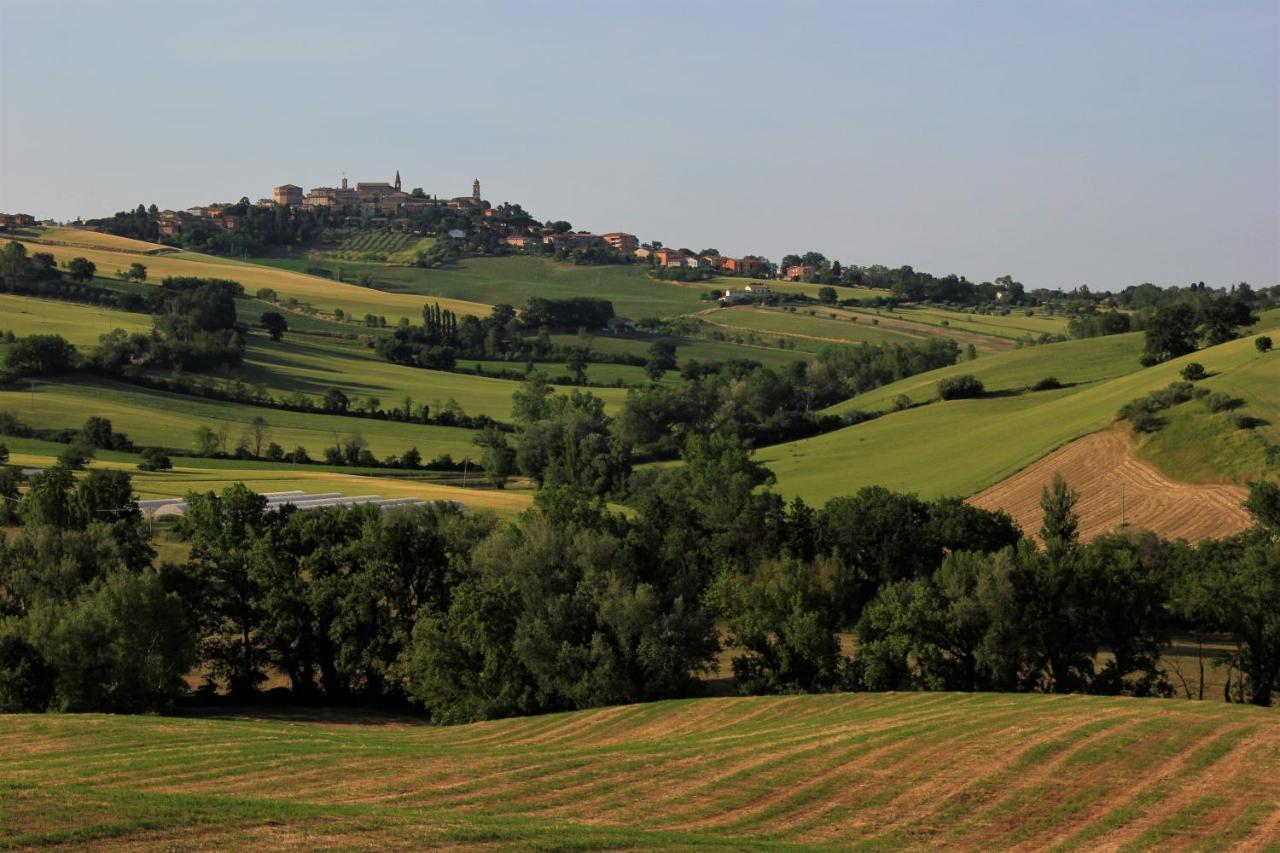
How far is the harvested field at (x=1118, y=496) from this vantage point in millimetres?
73812

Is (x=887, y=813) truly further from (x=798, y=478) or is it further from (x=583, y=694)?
(x=798, y=478)

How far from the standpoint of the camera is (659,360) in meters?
164

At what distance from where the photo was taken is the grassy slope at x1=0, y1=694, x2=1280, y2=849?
77.2ft

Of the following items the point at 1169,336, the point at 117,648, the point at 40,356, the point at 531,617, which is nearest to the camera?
the point at 117,648

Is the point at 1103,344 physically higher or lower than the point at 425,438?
higher

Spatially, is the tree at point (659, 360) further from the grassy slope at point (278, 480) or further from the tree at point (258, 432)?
the grassy slope at point (278, 480)

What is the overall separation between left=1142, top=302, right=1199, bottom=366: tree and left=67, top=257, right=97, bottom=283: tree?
11549 cm

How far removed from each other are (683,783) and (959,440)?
74.6m

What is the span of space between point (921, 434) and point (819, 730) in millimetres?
70959

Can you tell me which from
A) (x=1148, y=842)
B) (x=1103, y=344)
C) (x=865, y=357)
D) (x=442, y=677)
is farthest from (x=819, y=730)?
(x=865, y=357)

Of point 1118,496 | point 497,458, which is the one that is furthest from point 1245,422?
point 497,458

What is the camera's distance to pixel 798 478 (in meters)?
99.8

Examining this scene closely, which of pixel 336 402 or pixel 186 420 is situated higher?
pixel 336 402

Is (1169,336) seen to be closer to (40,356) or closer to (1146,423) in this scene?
(1146,423)
